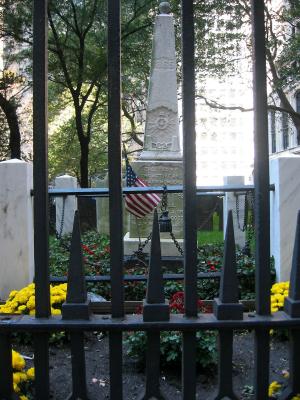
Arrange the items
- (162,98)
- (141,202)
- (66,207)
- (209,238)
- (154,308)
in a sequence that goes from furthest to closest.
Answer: (209,238) → (66,207) → (162,98) → (141,202) → (154,308)

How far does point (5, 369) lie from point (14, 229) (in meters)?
4.17

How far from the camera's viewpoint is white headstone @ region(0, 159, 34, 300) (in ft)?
18.3

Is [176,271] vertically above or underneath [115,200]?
underneath

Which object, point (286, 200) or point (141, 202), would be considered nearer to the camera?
point (286, 200)

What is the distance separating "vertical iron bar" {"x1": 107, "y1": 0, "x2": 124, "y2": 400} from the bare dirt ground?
1.53 meters

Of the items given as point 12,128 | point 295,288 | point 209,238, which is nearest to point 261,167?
point 295,288

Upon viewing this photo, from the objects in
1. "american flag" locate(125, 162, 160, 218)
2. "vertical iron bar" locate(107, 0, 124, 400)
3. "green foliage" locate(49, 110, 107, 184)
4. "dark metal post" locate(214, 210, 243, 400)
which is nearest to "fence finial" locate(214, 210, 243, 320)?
"dark metal post" locate(214, 210, 243, 400)

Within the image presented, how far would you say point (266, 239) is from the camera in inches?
62.4

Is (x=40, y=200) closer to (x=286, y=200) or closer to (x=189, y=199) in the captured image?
(x=189, y=199)

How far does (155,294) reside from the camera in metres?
1.56

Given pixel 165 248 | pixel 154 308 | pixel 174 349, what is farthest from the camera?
pixel 165 248

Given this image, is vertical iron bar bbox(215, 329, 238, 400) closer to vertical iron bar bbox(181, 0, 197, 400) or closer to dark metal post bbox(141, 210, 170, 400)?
vertical iron bar bbox(181, 0, 197, 400)

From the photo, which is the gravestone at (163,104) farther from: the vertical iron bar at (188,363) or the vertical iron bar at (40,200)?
the vertical iron bar at (188,363)

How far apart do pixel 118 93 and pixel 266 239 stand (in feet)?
2.26
